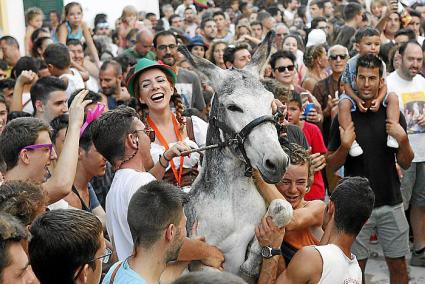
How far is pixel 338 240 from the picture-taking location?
457 cm

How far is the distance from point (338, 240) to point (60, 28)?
9927 mm

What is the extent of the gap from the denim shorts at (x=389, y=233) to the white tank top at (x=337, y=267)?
2.50m

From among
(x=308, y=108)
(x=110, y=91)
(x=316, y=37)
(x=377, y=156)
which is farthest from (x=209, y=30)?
(x=377, y=156)

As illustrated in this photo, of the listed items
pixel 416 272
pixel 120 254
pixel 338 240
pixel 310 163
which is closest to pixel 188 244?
pixel 120 254

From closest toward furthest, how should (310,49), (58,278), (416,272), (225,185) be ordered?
1. (58,278)
2. (225,185)
3. (416,272)
4. (310,49)

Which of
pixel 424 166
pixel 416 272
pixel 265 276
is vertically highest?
pixel 265 276

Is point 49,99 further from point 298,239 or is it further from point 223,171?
point 298,239

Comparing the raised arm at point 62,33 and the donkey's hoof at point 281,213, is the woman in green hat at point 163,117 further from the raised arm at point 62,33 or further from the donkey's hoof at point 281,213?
the raised arm at point 62,33

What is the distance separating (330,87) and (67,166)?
221 inches

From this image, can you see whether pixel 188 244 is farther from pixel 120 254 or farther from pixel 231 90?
pixel 231 90

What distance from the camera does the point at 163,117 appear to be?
225 inches

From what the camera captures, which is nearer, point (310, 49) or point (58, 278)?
point (58, 278)

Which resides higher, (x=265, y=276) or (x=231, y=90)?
(x=231, y=90)

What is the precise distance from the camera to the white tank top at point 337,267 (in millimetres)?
4367
